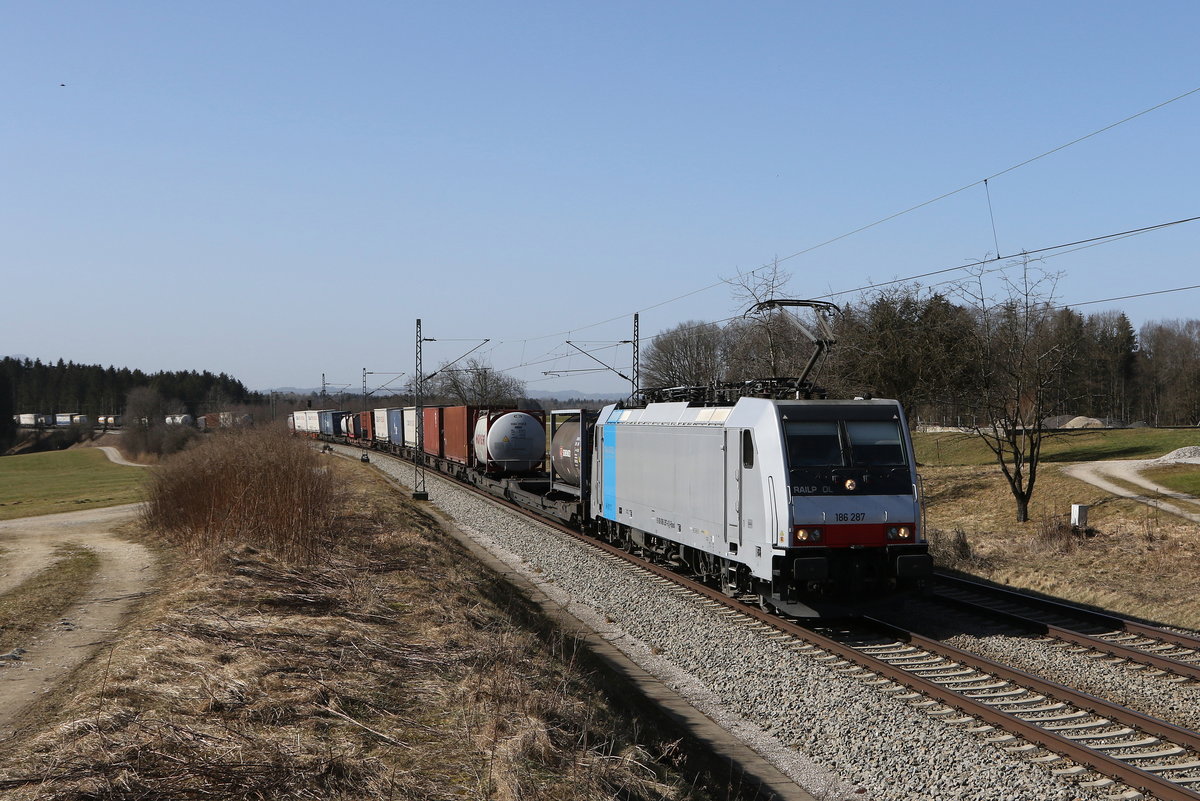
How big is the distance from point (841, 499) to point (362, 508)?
693 inches

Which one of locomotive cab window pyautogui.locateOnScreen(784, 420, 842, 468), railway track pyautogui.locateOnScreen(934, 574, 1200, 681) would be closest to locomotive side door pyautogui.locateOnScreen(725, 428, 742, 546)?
locomotive cab window pyautogui.locateOnScreen(784, 420, 842, 468)

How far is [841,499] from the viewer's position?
1338 cm

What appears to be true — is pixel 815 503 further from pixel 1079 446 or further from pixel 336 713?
pixel 1079 446

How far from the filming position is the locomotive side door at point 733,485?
14516 mm

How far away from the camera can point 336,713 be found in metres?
8.12

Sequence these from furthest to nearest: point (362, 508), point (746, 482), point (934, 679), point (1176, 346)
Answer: point (1176, 346)
point (362, 508)
point (746, 482)
point (934, 679)

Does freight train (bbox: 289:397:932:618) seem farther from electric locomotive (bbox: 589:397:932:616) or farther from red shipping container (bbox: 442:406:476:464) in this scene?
red shipping container (bbox: 442:406:476:464)

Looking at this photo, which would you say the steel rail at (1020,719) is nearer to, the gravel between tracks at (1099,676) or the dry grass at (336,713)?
the gravel between tracks at (1099,676)

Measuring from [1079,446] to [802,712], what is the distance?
120ft

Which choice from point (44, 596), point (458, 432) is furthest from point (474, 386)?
point (44, 596)

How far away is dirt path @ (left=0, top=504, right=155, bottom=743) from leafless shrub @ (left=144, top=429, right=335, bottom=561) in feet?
3.73

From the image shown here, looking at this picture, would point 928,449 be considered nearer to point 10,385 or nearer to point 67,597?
point 67,597

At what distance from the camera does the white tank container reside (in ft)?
112

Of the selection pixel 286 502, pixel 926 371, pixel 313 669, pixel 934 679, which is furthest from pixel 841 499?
pixel 926 371
